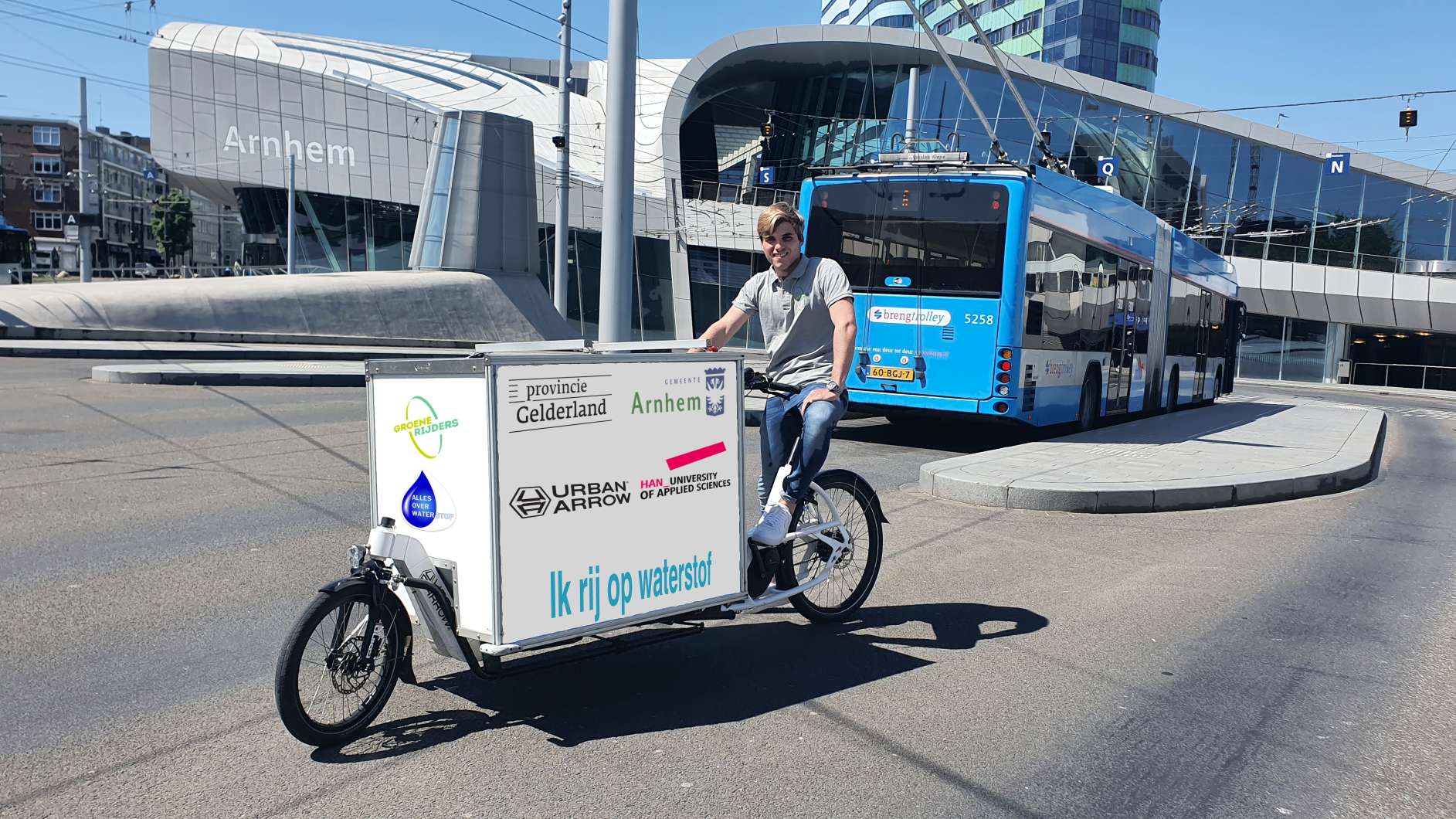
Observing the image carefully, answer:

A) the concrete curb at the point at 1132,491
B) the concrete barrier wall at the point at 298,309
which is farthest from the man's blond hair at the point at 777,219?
the concrete barrier wall at the point at 298,309

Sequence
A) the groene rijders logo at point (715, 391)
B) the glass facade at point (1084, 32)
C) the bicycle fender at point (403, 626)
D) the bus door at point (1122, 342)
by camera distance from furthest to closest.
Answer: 1. the glass facade at point (1084, 32)
2. the bus door at point (1122, 342)
3. the groene rijders logo at point (715, 391)
4. the bicycle fender at point (403, 626)

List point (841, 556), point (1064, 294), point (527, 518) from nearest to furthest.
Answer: point (527, 518), point (841, 556), point (1064, 294)

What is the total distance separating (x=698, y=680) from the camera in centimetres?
413

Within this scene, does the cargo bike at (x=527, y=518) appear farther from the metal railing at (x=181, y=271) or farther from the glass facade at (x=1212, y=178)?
the glass facade at (x=1212, y=178)

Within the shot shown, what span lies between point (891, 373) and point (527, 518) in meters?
9.28

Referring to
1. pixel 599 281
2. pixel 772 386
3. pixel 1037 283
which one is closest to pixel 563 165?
pixel 599 281

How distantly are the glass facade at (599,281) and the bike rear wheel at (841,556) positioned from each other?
33987 millimetres

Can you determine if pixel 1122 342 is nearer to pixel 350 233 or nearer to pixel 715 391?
pixel 715 391

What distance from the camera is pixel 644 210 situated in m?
40.7

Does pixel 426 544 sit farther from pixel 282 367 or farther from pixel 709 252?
pixel 709 252

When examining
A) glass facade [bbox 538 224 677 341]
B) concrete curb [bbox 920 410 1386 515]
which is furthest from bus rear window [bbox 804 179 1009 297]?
glass facade [bbox 538 224 677 341]

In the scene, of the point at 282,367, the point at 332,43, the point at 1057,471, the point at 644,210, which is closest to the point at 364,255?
the point at 644,210

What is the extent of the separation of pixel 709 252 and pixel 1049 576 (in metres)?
35.8

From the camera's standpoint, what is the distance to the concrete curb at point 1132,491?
8.33 meters
